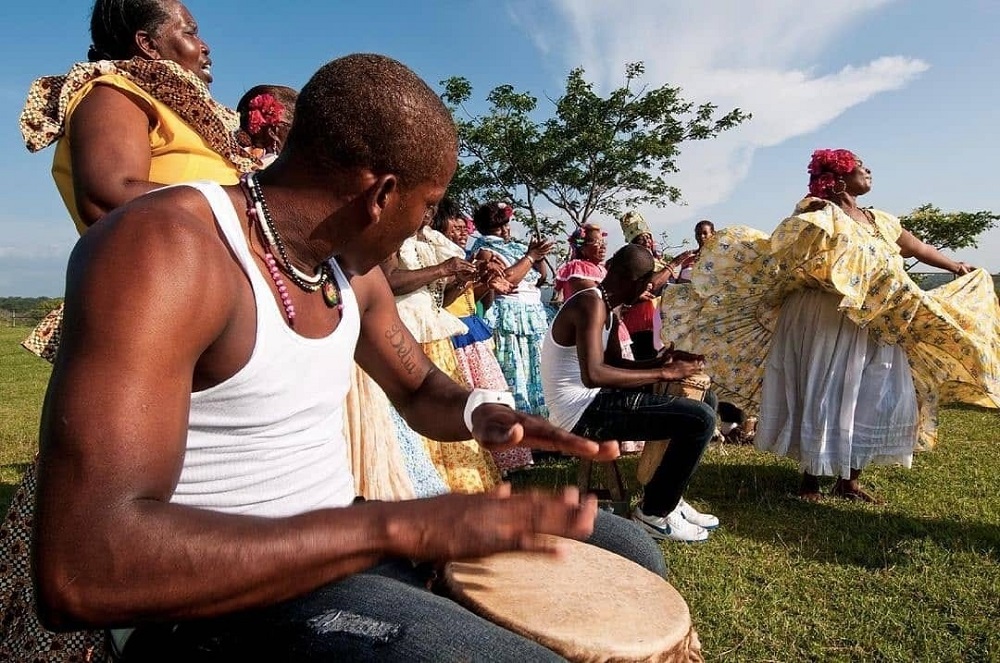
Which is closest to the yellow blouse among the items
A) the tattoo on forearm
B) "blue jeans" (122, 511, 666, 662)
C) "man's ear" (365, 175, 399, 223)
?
the tattoo on forearm

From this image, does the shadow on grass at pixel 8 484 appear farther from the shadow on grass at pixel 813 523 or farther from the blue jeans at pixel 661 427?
the shadow on grass at pixel 813 523

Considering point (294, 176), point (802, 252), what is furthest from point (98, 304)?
point (802, 252)

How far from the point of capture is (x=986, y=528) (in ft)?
13.3

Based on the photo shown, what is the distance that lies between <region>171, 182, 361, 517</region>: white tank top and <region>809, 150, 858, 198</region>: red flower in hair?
13.4 feet

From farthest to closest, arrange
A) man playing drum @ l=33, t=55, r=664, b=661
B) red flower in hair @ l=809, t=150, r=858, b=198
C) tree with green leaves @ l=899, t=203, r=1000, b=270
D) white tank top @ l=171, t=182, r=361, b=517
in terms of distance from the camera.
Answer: tree with green leaves @ l=899, t=203, r=1000, b=270, red flower in hair @ l=809, t=150, r=858, b=198, white tank top @ l=171, t=182, r=361, b=517, man playing drum @ l=33, t=55, r=664, b=661

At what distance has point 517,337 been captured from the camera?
6.39m

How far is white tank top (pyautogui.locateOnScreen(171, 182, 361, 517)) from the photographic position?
1222 mm

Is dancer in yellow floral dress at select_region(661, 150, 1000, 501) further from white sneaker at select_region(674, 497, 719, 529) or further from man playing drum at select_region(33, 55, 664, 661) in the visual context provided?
man playing drum at select_region(33, 55, 664, 661)

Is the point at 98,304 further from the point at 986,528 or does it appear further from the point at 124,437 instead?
the point at 986,528

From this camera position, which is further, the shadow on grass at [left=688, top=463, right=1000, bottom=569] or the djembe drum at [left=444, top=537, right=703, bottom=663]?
the shadow on grass at [left=688, top=463, right=1000, bottom=569]

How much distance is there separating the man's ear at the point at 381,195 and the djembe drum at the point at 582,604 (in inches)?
29.7

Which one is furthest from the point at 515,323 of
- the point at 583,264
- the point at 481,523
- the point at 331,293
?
the point at 481,523

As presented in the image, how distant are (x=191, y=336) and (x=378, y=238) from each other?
19.0 inches

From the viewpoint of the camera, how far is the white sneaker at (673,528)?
3973 millimetres
